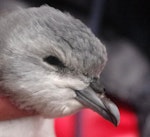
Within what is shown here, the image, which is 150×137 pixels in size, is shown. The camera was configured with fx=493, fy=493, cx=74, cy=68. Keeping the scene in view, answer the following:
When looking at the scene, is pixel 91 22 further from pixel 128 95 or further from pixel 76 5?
pixel 128 95

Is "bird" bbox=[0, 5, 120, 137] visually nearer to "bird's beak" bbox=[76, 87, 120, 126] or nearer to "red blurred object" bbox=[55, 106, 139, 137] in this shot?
"bird's beak" bbox=[76, 87, 120, 126]

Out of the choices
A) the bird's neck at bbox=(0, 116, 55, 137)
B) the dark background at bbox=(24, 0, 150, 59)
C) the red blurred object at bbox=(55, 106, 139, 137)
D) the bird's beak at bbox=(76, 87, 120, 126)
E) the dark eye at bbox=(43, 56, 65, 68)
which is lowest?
the bird's neck at bbox=(0, 116, 55, 137)

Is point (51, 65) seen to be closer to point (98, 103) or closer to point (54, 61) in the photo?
point (54, 61)

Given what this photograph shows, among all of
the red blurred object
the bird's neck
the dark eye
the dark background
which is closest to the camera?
the dark eye

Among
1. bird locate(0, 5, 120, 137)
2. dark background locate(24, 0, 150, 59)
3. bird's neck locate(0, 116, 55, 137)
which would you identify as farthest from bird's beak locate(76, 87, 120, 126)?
dark background locate(24, 0, 150, 59)

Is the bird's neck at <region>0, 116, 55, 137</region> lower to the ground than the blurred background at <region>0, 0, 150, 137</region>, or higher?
lower

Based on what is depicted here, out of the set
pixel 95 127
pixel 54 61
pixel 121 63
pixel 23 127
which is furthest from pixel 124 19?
pixel 54 61

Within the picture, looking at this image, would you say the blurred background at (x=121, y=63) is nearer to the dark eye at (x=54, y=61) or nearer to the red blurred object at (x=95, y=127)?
the red blurred object at (x=95, y=127)

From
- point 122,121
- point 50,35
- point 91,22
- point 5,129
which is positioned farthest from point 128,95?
point 50,35

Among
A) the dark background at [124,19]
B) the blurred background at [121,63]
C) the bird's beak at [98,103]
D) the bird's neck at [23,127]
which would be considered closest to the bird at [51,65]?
the bird's beak at [98,103]
